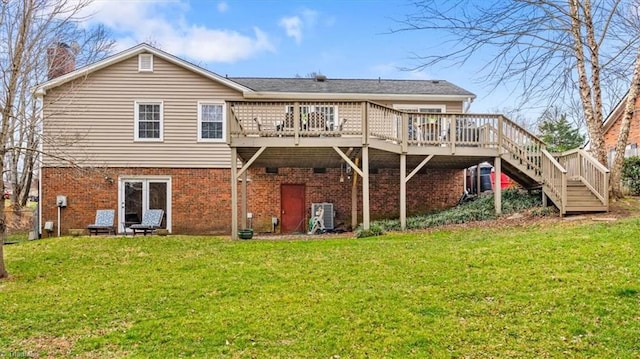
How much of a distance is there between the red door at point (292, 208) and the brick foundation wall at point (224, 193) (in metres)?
0.18

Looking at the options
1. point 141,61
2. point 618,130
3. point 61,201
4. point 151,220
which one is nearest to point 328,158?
point 151,220

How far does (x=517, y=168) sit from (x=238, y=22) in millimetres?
15275

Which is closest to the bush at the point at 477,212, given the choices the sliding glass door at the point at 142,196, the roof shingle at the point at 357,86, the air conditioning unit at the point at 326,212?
the air conditioning unit at the point at 326,212

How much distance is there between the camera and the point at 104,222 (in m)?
13.9

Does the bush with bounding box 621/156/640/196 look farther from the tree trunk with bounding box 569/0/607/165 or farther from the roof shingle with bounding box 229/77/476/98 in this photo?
the roof shingle with bounding box 229/77/476/98

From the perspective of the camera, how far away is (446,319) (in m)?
4.82

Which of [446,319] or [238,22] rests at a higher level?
[238,22]

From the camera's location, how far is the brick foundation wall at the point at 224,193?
1425 centimetres

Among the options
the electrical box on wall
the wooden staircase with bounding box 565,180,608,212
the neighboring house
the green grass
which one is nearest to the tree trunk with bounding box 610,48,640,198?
the wooden staircase with bounding box 565,180,608,212

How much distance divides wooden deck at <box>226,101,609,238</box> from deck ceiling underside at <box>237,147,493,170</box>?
0.09 feet

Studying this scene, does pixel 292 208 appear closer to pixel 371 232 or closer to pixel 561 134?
pixel 371 232

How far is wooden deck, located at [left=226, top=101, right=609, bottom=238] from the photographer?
11.0 meters

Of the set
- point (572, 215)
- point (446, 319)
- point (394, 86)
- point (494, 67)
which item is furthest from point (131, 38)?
point (446, 319)

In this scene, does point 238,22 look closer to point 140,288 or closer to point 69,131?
point 69,131
